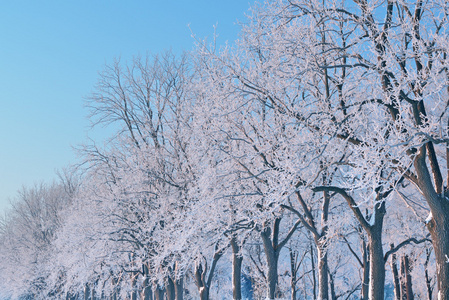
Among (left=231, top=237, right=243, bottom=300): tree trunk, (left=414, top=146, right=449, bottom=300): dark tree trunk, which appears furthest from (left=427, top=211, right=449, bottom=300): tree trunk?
(left=231, top=237, right=243, bottom=300): tree trunk

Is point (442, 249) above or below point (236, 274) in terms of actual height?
above

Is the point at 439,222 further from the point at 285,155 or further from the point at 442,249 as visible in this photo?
the point at 285,155

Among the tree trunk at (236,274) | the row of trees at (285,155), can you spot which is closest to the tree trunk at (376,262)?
the row of trees at (285,155)

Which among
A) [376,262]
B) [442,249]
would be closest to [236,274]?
[376,262]

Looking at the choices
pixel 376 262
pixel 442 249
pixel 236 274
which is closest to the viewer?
pixel 442 249

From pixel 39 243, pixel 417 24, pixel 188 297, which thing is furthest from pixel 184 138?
pixel 39 243

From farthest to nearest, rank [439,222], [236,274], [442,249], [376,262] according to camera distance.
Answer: [236,274] < [376,262] < [439,222] < [442,249]

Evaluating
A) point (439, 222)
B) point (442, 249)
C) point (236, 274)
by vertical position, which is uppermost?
point (439, 222)

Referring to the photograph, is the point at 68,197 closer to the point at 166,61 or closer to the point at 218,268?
the point at 218,268

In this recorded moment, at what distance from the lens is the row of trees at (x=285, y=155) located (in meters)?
9.35

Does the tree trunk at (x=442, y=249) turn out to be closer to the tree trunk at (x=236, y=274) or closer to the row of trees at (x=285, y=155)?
the row of trees at (x=285, y=155)

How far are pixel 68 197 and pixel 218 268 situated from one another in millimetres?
17278

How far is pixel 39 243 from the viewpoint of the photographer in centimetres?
4331

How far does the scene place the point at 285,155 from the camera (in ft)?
37.6
